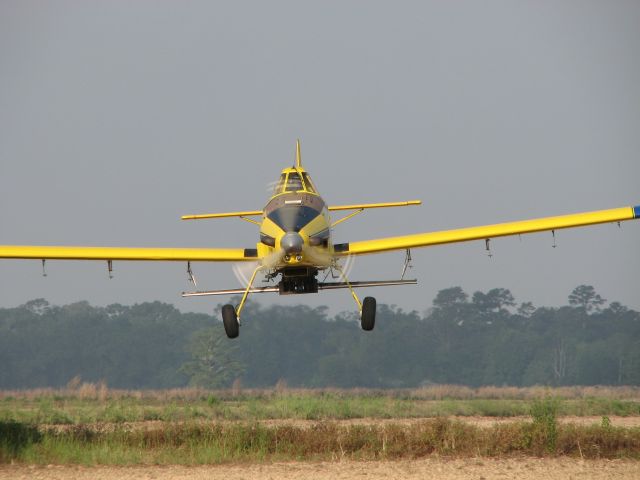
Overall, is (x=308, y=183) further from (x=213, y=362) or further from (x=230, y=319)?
(x=213, y=362)

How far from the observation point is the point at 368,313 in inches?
1038

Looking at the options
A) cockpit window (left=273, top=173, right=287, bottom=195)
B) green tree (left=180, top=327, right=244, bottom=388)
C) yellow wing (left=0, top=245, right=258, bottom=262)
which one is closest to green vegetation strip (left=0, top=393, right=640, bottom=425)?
yellow wing (left=0, top=245, right=258, bottom=262)

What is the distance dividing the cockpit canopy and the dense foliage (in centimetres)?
6485

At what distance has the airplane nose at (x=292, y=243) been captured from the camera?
81.0 feet

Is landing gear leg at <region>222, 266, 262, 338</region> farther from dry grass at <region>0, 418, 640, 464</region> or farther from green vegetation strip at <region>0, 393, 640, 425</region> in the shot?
green vegetation strip at <region>0, 393, 640, 425</region>

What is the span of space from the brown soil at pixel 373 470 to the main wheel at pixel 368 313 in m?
5.24

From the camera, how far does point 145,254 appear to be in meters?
28.0

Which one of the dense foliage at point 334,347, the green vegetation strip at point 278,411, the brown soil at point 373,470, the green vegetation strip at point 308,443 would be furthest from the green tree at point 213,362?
the brown soil at point 373,470

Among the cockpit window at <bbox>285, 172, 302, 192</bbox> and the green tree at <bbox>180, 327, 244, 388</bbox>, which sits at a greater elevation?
the cockpit window at <bbox>285, 172, 302, 192</bbox>

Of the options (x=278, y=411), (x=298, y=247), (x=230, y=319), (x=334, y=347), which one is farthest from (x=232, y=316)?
(x=334, y=347)

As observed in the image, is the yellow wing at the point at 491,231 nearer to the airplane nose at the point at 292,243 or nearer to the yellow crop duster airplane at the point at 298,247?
the yellow crop duster airplane at the point at 298,247

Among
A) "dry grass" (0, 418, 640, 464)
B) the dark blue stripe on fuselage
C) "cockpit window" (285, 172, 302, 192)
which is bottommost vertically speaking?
"dry grass" (0, 418, 640, 464)

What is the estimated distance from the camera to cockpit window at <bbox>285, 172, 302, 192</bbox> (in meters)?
26.9

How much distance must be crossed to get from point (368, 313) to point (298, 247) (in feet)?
9.61
